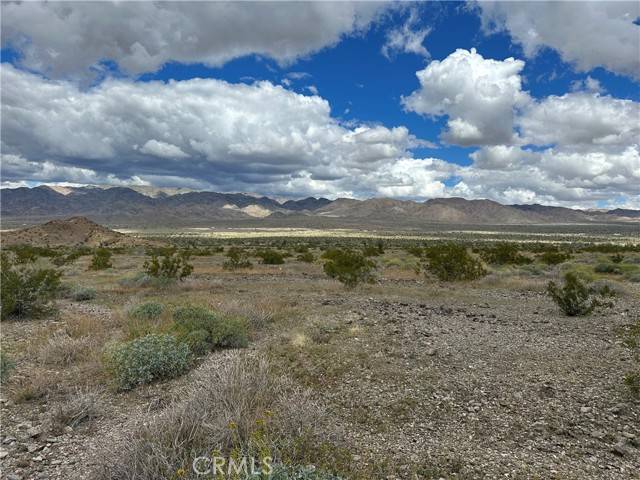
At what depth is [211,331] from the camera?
1059cm

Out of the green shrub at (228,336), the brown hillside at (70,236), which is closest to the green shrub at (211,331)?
the green shrub at (228,336)

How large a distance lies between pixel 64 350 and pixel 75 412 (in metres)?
3.70

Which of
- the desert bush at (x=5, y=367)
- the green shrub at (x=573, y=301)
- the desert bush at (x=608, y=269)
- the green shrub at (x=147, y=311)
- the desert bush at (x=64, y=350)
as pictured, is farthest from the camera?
the desert bush at (x=608, y=269)

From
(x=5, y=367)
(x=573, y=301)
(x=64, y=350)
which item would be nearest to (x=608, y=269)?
(x=573, y=301)

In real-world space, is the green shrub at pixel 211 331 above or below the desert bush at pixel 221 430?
below

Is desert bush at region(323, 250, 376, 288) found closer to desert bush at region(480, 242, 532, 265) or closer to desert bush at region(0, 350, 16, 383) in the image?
desert bush at region(0, 350, 16, 383)

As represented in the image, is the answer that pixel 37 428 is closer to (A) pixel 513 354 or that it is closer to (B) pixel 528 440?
(B) pixel 528 440

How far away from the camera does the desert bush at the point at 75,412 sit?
21.9ft

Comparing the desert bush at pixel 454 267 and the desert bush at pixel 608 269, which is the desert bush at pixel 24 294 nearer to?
the desert bush at pixel 454 267

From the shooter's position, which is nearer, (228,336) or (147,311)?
(228,336)

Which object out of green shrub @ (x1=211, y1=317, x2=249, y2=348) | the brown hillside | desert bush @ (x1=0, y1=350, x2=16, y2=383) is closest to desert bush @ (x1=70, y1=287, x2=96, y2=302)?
desert bush @ (x1=0, y1=350, x2=16, y2=383)

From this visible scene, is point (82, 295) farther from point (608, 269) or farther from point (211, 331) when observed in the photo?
point (608, 269)

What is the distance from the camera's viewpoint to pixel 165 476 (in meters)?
4.60

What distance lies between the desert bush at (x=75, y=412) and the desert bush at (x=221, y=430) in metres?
2.07
